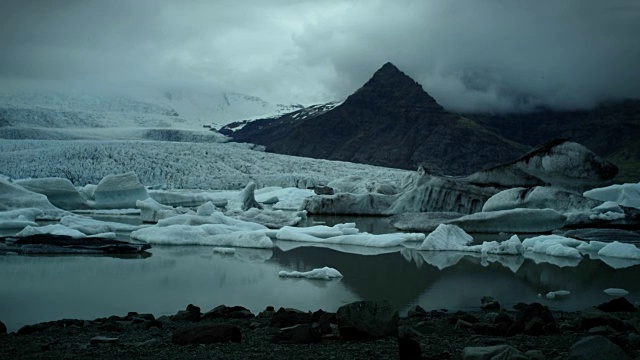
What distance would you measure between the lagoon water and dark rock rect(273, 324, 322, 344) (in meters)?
1.61

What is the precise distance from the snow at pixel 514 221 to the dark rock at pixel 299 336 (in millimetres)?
10008

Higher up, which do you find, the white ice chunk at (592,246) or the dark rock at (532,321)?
the white ice chunk at (592,246)

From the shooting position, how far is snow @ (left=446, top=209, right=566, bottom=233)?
13.6 m

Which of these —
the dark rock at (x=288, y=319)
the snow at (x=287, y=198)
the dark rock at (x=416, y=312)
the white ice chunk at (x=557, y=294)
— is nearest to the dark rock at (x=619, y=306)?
the white ice chunk at (x=557, y=294)

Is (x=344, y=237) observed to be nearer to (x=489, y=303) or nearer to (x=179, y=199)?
(x=489, y=303)

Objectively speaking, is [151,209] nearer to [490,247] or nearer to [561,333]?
[490,247]

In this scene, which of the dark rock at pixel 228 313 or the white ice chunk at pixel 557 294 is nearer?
the dark rock at pixel 228 313

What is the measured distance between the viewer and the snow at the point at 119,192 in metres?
18.8

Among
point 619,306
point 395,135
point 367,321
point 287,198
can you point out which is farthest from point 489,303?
point 395,135

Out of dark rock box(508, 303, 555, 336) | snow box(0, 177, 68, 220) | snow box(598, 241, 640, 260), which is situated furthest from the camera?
snow box(0, 177, 68, 220)

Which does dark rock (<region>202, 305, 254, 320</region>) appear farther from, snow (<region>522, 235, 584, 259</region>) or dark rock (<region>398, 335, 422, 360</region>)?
snow (<region>522, 235, 584, 259</region>)

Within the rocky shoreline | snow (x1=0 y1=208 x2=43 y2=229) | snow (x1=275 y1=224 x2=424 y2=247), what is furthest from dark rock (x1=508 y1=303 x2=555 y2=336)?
snow (x1=0 y1=208 x2=43 y2=229)

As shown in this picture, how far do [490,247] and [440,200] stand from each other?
6481 millimetres

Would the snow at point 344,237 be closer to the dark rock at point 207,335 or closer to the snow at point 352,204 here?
the snow at point 352,204
